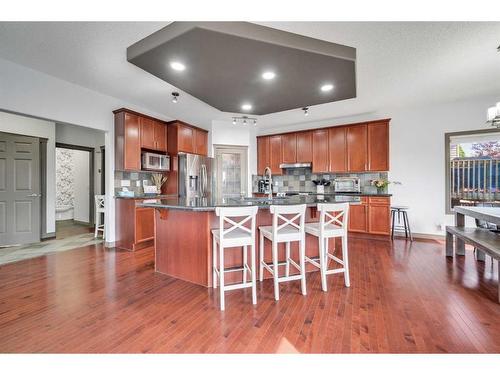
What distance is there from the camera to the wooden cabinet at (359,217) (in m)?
4.64

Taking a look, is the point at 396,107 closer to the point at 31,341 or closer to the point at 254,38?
the point at 254,38

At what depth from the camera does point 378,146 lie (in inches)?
187

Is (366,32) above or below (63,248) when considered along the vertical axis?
above

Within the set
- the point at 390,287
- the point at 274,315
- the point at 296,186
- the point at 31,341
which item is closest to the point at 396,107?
the point at 296,186

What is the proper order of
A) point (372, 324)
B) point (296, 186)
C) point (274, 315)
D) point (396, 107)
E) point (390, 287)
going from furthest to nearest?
point (296, 186) → point (396, 107) → point (390, 287) → point (274, 315) → point (372, 324)

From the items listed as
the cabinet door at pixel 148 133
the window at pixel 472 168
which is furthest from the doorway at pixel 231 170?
the window at pixel 472 168

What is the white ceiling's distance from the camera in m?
2.18

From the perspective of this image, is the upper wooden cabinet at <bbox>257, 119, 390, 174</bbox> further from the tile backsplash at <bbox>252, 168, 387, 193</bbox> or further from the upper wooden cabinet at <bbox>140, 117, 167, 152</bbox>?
the upper wooden cabinet at <bbox>140, 117, 167, 152</bbox>

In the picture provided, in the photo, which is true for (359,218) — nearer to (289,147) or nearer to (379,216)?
(379,216)

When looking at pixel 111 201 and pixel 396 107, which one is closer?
pixel 111 201

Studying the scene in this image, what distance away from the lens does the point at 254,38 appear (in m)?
2.03

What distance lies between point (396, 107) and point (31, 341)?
243 inches

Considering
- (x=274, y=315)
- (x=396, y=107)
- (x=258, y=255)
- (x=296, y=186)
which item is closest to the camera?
(x=274, y=315)

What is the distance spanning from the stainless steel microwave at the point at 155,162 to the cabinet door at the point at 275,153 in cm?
266
